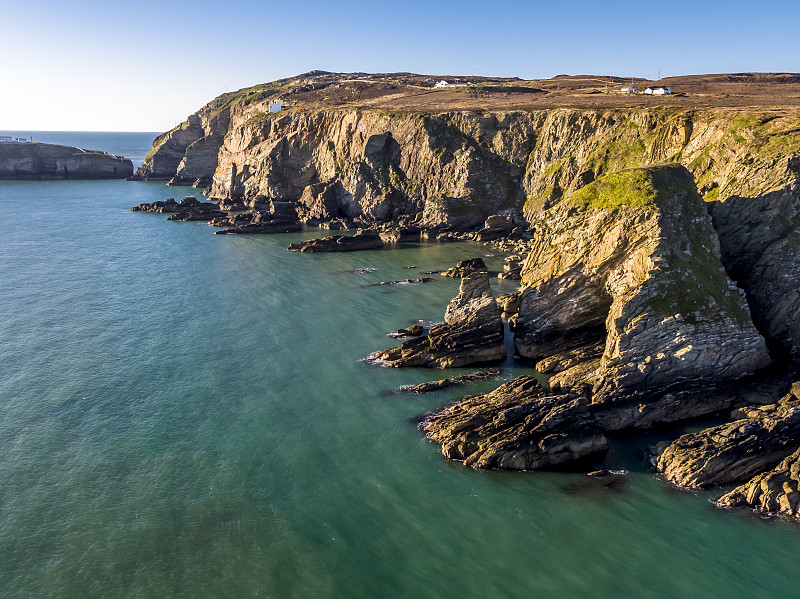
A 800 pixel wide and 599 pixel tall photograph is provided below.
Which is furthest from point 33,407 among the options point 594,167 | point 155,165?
point 155,165

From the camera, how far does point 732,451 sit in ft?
98.6

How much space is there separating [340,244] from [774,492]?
2802 inches

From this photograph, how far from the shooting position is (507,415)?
3288 cm

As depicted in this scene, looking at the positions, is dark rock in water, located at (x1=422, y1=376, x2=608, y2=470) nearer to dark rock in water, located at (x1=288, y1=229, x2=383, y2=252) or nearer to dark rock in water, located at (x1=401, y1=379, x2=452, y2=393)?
dark rock in water, located at (x1=401, y1=379, x2=452, y2=393)

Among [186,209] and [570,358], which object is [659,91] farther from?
[186,209]

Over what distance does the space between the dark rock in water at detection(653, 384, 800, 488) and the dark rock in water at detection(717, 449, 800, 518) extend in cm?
96

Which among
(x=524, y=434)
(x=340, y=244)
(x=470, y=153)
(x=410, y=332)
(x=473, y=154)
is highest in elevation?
(x=470, y=153)

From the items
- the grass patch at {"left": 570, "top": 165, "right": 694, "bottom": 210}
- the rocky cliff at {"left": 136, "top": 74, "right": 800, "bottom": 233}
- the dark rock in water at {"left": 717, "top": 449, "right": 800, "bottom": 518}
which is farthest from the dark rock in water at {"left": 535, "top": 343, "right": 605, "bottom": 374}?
the rocky cliff at {"left": 136, "top": 74, "right": 800, "bottom": 233}

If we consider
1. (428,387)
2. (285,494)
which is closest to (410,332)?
(428,387)

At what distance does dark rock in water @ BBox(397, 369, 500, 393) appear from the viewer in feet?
133

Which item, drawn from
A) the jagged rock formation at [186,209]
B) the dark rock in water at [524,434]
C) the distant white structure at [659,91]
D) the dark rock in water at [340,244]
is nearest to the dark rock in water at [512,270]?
the dark rock in water at [340,244]

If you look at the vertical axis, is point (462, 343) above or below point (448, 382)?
above

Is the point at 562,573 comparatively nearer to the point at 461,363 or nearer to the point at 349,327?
the point at 461,363

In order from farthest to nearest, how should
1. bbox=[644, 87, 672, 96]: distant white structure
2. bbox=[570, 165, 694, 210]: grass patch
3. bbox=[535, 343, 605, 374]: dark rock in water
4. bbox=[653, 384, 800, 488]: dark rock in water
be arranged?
bbox=[644, 87, 672, 96]: distant white structure
bbox=[570, 165, 694, 210]: grass patch
bbox=[535, 343, 605, 374]: dark rock in water
bbox=[653, 384, 800, 488]: dark rock in water
